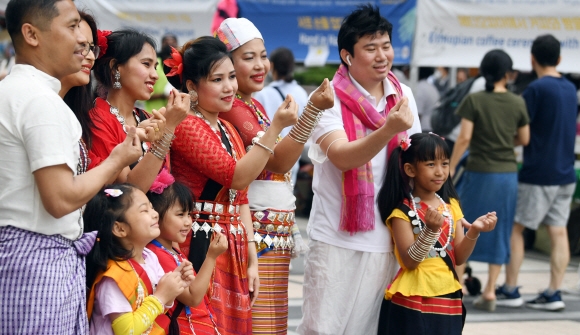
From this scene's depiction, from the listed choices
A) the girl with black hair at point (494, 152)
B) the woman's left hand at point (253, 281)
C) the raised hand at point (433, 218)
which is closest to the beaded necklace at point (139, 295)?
the woman's left hand at point (253, 281)

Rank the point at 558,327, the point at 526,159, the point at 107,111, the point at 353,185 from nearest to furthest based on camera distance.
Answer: the point at 107,111, the point at 353,185, the point at 558,327, the point at 526,159

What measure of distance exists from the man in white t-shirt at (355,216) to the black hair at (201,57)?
0.62 meters

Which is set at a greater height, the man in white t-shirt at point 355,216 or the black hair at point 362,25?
the black hair at point 362,25

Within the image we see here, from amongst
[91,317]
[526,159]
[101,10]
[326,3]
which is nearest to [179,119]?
[91,317]

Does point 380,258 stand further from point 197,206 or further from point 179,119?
point 179,119

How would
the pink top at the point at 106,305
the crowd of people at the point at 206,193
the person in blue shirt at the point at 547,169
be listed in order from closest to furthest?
the crowd of people at the point at 206,193
the pink top at the point at 106,305
the person in blue shirt at the point at 547,169

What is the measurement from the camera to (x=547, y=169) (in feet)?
22.3

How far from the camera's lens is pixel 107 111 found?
11.2 feet

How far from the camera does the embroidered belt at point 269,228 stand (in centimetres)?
391

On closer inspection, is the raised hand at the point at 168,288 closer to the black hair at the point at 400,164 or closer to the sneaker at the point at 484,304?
the black hair at the point at 400,164

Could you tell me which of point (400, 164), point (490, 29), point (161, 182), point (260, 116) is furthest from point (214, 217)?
point (490, 29)

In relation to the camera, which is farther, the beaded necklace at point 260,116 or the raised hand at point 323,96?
the beaded necklace at point 260,116

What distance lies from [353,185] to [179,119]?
107 centimetres

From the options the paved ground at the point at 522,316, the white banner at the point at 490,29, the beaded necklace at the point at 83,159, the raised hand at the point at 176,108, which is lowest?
the paved ground at the point at 522,316
